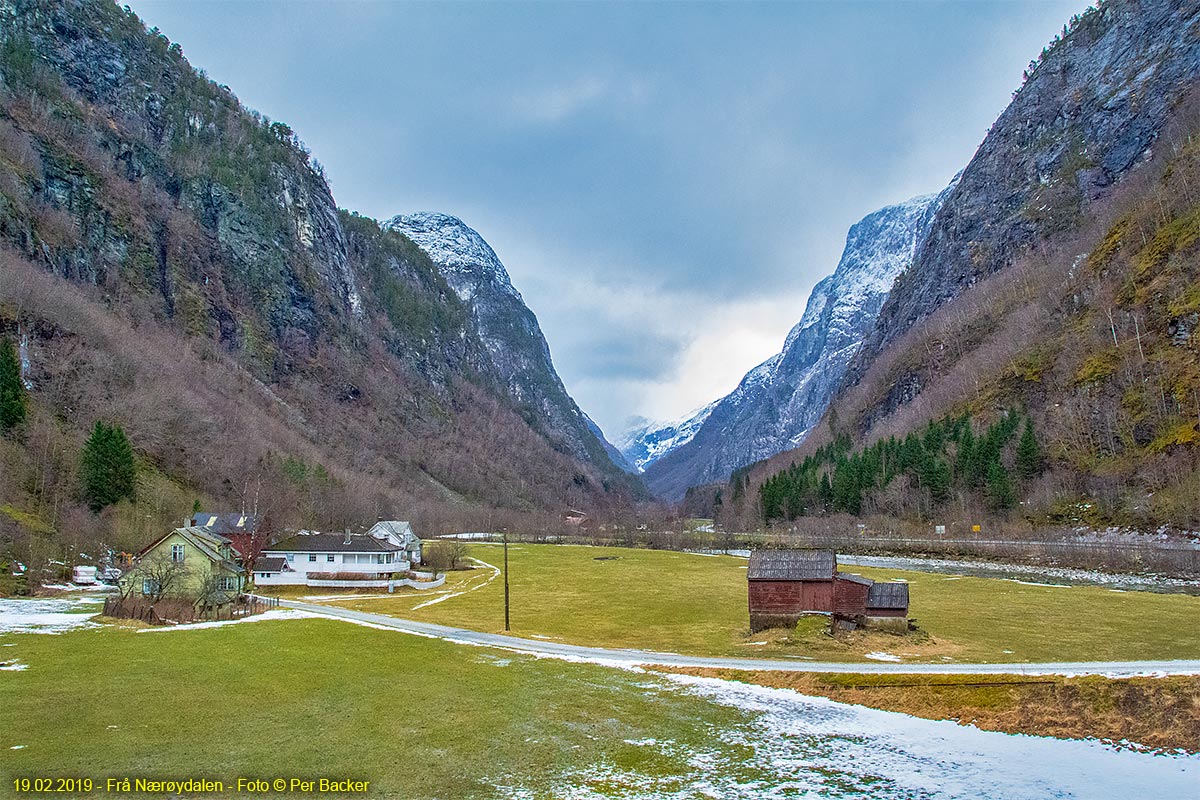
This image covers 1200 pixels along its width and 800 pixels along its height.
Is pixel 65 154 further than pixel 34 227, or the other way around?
pixel 65 154

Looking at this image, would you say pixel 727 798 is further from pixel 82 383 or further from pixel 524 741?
pixel 82 383

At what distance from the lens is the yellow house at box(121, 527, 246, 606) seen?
195 ft

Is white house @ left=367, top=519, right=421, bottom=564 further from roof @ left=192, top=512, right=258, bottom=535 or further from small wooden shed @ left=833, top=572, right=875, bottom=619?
small wooden shed @ left=833, top=572, right=875, bottom=619

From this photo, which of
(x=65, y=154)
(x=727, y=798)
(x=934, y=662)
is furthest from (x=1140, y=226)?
(x=65, y=154)

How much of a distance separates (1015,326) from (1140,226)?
40216 mm

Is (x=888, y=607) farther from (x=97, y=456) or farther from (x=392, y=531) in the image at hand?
(x=97, y=456)

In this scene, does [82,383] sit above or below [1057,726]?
above

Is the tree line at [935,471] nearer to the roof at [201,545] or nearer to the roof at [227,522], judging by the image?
the roof at [227,522]

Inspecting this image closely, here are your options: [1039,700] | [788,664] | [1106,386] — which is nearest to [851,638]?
[788,664]

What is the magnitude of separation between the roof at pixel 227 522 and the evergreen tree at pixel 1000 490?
128018 mm

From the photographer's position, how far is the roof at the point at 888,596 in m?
51.0

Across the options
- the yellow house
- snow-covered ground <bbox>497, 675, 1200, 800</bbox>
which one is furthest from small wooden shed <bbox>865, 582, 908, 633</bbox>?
the yellow house

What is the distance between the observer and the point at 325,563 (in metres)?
87.7

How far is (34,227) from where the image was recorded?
479 feet
